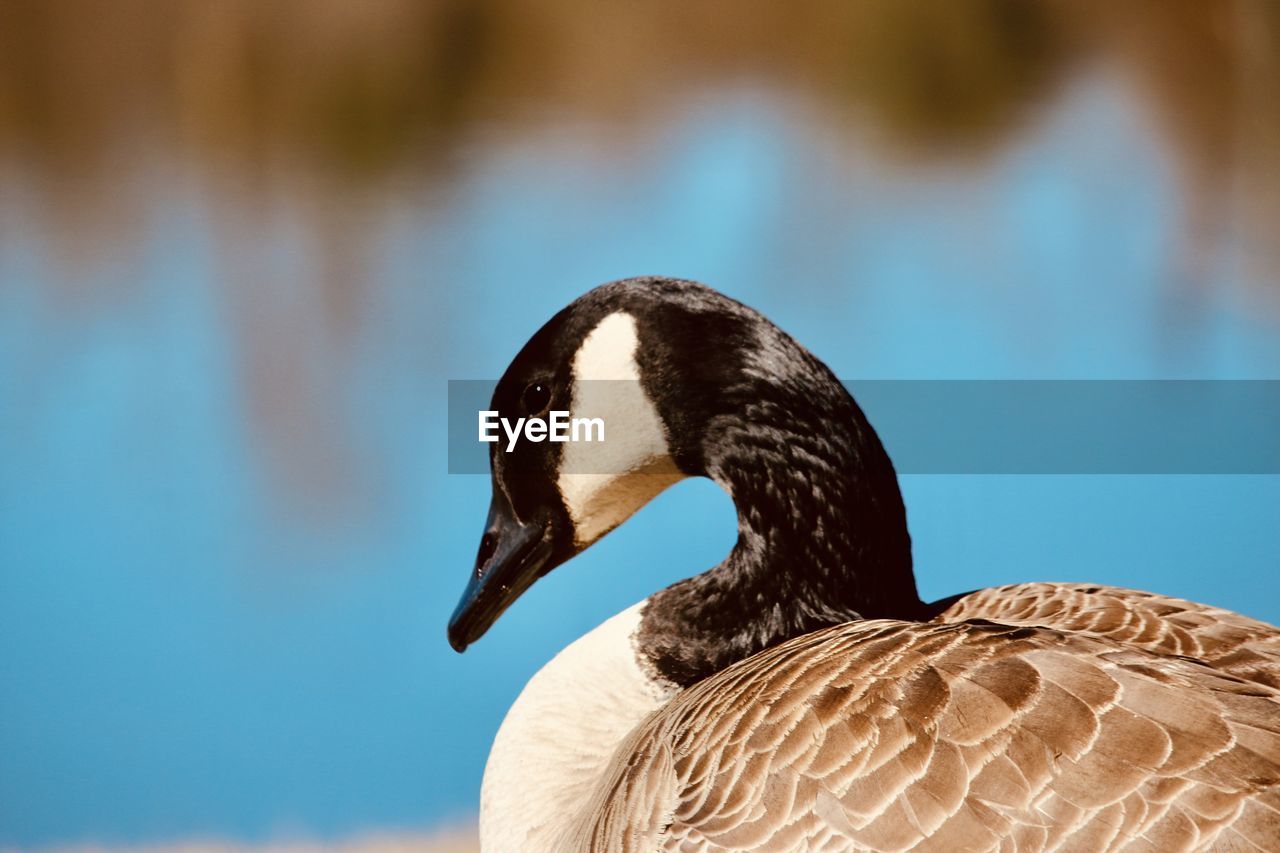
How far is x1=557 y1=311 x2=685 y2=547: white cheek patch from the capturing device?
3.57 ft

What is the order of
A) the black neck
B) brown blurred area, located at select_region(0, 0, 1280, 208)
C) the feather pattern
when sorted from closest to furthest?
the feather pattern → the black neck → brown blurred area, located at select_region(0, 0, 1280, 208)

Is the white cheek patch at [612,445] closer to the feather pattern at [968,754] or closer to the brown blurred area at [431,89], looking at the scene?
the feather pattern at [968,754]

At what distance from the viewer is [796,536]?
1.06 meters

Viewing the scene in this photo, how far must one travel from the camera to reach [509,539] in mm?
1177

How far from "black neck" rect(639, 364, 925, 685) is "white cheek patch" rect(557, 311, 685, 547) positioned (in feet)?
0.23

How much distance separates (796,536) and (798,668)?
0.19 m

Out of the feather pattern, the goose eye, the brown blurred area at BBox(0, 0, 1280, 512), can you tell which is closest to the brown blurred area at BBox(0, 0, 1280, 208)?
the brown blurred area at BBox(0, 0, 1280, 512)

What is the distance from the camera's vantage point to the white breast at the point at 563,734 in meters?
1.08

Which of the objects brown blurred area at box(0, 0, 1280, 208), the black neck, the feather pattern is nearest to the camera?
the feather pattern

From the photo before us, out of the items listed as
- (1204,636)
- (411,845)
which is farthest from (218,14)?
(1204,636)

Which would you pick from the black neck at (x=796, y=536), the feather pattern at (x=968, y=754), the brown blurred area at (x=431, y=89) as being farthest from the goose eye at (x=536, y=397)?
the brown blurred area at (x=431, y=89)

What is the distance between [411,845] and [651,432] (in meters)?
1.27

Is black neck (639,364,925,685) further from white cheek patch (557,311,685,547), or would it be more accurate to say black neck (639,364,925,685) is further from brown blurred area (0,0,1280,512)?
brown blurred area (0,0,1280,512)

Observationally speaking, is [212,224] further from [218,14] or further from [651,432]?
[651,432]
